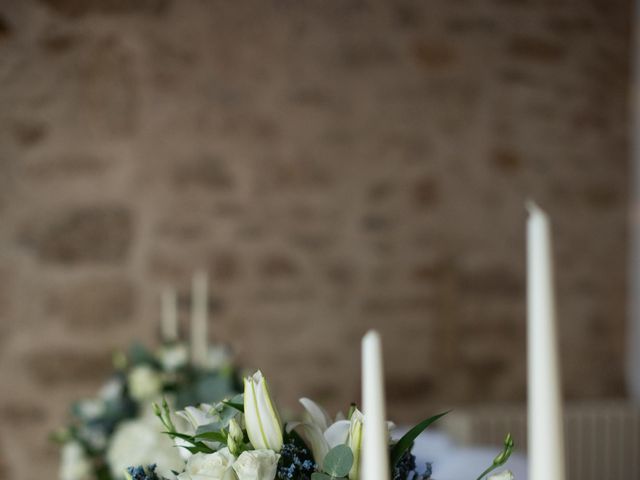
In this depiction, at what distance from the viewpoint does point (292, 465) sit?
29.2 inches

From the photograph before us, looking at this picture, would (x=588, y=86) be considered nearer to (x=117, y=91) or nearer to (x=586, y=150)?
(x=586, y=150)

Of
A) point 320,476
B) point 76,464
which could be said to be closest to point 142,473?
point 320,476

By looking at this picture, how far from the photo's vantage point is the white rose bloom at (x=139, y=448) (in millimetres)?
1390

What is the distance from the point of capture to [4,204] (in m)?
2.96

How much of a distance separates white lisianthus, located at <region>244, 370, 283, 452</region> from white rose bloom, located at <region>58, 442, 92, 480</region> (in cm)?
111

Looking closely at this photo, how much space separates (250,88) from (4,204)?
3.80 ft

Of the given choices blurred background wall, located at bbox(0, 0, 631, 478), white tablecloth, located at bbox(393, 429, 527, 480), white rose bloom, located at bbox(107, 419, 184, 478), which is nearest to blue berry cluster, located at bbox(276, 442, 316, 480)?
white rose bloom, located at bbox(107, 419, 184, 478)

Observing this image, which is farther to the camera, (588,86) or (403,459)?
(588,86)

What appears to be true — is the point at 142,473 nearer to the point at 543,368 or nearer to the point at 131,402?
the point at 543,368

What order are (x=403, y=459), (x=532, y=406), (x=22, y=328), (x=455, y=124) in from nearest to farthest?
(x=532, y=406) → (x=403, y=459) → (x=22, y=328) → (x=455, y=124)

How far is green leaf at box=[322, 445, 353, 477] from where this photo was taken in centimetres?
72

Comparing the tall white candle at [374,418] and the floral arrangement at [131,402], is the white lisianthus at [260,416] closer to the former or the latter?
the tall white candle at [374,418]

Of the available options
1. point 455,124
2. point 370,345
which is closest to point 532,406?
point 370,345

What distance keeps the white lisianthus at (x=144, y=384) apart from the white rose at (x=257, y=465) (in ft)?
3.72
